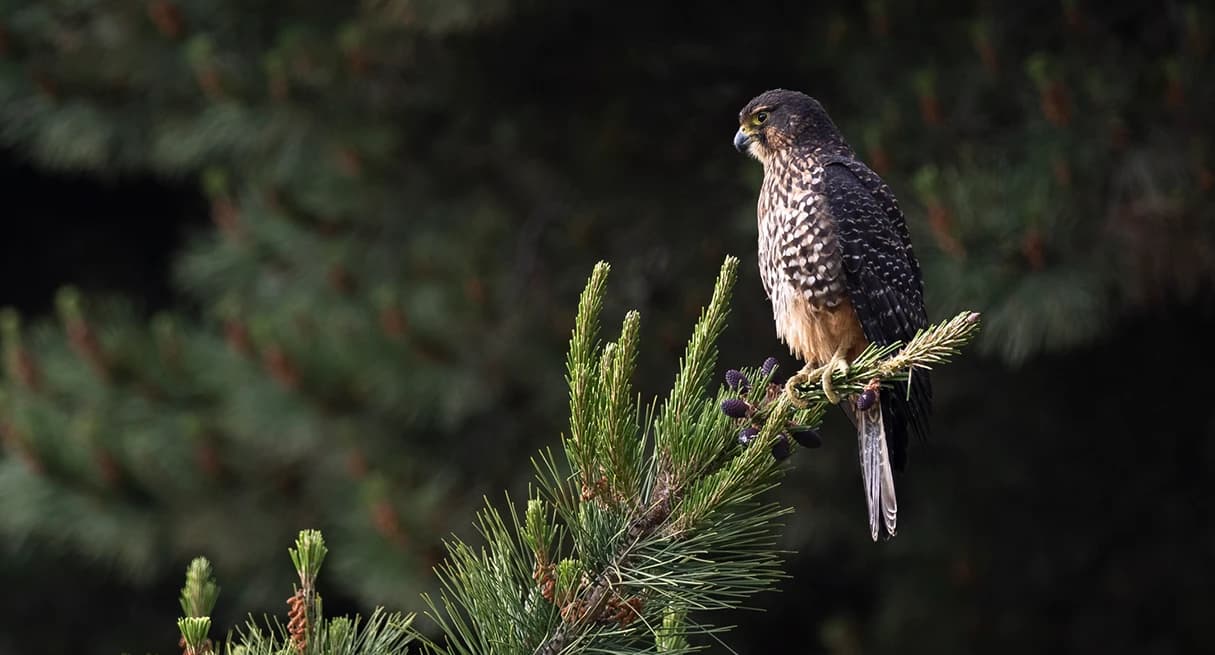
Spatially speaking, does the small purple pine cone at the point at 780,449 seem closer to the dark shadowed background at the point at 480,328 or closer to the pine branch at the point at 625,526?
the pine branch at the point at 625,526

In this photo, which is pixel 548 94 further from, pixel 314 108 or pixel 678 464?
pixel 678 464

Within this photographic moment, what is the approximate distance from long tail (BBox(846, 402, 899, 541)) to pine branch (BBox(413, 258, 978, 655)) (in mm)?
779

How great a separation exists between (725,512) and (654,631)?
0.16 m

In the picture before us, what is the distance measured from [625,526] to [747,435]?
18 cm

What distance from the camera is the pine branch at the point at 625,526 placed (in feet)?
5.16

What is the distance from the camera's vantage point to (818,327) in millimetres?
2803

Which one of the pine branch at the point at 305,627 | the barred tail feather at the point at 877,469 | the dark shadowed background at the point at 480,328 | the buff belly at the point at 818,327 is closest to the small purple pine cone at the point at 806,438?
the pine branch at the point at 305,627

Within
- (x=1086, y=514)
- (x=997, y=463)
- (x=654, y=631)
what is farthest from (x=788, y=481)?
(x=654, y=631)

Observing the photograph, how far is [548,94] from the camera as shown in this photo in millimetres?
5184

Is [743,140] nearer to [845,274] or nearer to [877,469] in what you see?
[845,274]

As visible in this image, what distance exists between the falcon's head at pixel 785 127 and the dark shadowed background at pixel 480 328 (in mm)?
1313

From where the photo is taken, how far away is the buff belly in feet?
9.12

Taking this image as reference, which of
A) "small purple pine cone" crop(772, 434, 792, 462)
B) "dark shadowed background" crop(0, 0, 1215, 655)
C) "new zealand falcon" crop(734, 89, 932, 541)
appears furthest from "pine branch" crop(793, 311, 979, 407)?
"dark shadowed background" crop(0, 0, 1215, 655)

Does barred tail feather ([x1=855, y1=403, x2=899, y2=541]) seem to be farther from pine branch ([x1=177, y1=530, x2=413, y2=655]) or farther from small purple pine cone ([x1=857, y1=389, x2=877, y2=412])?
pine branch ([x1=177, y1=530, x2=413, y2=655])
